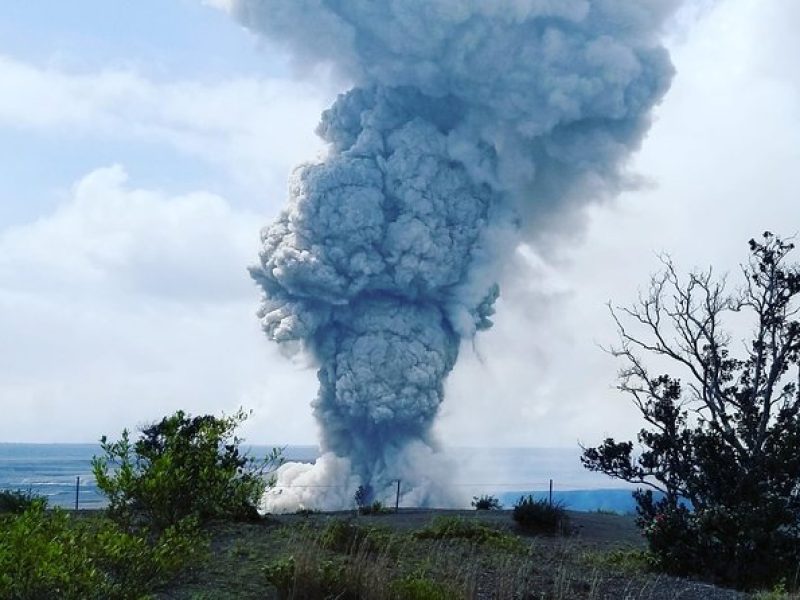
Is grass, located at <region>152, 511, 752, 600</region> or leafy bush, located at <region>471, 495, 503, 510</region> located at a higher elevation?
grass, located at <region>152, 511, 752, 600</region>

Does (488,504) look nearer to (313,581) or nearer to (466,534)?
(466,534)

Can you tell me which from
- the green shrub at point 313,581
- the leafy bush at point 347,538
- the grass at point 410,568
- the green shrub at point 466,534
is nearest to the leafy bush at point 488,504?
the green shrub at point 466,534

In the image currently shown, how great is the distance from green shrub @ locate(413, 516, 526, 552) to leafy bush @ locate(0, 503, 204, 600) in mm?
8162

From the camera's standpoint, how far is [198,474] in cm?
1021

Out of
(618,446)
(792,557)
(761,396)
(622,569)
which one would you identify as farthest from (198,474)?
(761,396)

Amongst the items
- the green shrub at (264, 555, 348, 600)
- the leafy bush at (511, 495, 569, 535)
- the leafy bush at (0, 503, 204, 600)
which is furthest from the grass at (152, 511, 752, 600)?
the leafy bush at (511, 495, 569, 535)

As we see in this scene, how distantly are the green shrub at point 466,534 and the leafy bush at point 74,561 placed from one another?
321 inches

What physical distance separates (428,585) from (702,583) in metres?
5.50

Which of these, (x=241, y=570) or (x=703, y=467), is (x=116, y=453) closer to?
(x=241, y=570)

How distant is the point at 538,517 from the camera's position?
21609mm

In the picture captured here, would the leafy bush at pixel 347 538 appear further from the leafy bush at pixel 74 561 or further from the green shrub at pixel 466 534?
the leafy bush at pixel 74 561

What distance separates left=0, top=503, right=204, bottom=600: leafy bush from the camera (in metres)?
6.83

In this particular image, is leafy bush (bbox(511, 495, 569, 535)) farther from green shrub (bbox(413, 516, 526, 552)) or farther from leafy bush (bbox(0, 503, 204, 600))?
leafy bush (bbox(0, 503, 204, 600))

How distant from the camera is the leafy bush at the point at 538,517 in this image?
70.1 feet
